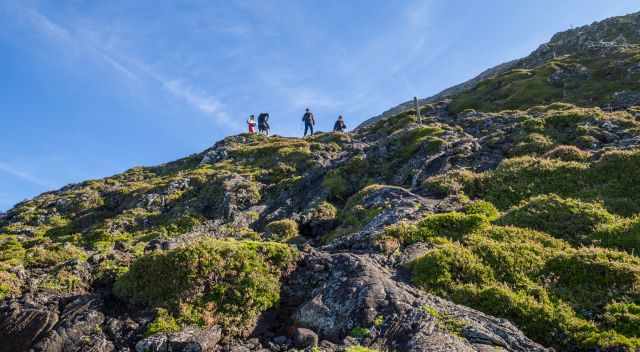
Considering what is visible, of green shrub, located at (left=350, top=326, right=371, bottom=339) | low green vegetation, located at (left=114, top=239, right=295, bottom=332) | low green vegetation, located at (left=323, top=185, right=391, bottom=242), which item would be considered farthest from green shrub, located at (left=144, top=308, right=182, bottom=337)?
low green vegetation, located at (left=323, top=185, right=391, bottom=242)

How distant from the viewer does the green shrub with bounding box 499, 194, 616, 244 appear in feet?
50.1

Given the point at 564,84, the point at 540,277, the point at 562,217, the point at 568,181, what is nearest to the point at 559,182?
the point at 568,181

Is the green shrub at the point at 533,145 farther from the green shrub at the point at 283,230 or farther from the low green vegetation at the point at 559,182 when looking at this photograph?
the green shrub at the point at 283,230

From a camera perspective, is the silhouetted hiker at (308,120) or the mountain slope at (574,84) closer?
the mountain slope at (574,84)

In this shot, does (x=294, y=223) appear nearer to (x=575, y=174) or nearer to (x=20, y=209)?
(x=575, y=174)

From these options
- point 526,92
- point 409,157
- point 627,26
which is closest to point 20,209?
point 409,157

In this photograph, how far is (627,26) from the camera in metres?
83.1

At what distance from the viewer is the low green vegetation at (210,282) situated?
11.1m

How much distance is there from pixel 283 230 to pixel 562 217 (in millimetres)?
13724

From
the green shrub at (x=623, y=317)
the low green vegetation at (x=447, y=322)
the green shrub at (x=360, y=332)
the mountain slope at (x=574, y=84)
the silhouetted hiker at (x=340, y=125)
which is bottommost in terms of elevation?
the green shrub at (x=623, y=317)

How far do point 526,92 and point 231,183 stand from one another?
37.6 m

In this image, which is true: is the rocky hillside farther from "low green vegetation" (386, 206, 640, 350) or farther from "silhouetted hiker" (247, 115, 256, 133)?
"silhouetted hiker" (247, 115, 256, 133)

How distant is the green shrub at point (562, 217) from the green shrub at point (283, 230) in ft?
36.2

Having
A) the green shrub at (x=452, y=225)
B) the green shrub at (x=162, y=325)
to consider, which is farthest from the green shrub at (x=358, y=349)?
the green shrub at (x=452, y=225)
